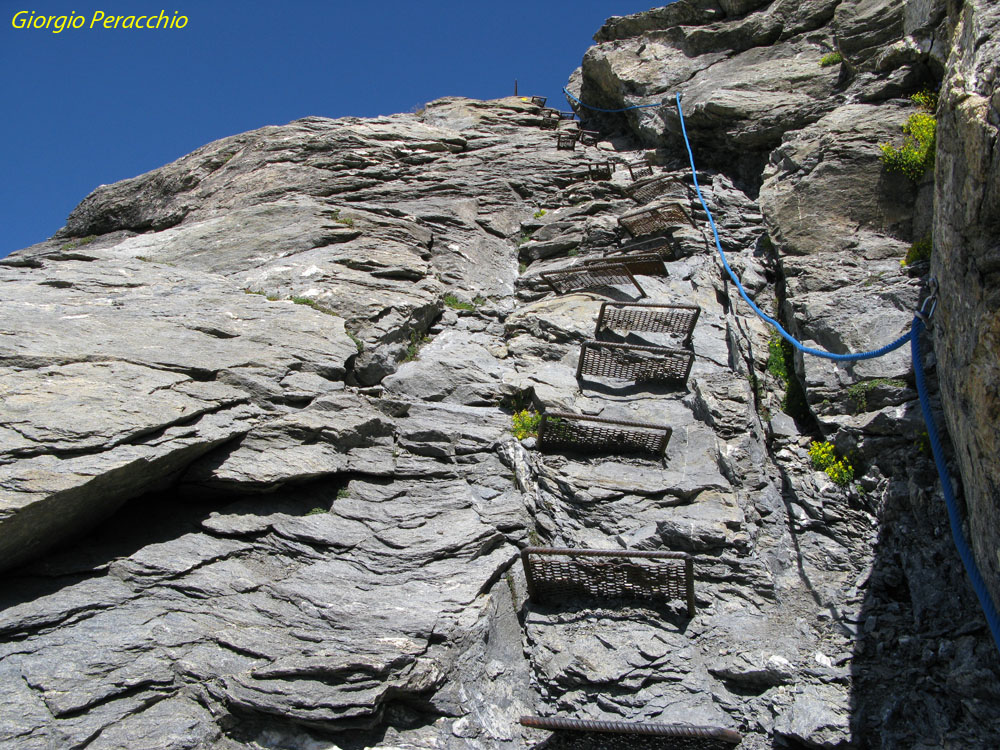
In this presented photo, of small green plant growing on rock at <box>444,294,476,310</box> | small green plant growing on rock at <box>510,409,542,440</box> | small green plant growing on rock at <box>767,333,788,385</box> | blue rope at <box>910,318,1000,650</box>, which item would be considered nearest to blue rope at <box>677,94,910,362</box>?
small green plant growing on rock at <box>767,333,788,385</box>

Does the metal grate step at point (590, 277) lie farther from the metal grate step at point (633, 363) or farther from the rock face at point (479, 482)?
the metal grate step at point (633, 363)

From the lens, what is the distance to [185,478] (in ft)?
25.5

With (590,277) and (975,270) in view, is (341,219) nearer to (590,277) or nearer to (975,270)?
(590,277)

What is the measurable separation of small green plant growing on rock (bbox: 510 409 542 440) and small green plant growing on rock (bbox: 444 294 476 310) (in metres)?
3.89

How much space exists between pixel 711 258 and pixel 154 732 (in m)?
11.7

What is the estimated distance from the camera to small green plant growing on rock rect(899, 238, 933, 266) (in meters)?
10.9

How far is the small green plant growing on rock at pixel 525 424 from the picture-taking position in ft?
31.3

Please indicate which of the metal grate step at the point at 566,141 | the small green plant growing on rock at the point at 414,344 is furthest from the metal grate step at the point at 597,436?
the metal grate step at the point at 566,141

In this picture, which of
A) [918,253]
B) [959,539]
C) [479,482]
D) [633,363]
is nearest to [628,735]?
[959,539]

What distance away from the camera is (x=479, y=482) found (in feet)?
29.0

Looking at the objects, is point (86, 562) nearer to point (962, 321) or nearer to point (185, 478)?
point (185, 478)

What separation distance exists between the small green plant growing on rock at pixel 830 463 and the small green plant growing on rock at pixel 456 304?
259 inches

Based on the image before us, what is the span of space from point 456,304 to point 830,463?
710cm

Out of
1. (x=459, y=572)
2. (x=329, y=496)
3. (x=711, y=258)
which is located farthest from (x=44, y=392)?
(x=711, y=258)
